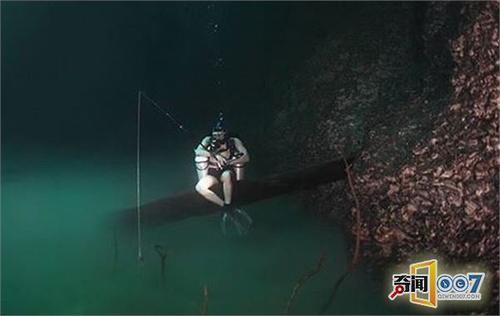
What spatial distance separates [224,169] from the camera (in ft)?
12.2

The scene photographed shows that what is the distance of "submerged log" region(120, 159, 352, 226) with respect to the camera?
3805mm

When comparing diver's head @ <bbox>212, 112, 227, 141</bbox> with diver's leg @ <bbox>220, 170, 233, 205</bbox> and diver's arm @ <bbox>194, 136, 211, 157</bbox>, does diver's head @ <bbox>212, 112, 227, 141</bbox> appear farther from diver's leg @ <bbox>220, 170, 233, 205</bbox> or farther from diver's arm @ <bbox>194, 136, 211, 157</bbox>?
diver's leg @ <bbox>220, 170, 233, 205</bbox>

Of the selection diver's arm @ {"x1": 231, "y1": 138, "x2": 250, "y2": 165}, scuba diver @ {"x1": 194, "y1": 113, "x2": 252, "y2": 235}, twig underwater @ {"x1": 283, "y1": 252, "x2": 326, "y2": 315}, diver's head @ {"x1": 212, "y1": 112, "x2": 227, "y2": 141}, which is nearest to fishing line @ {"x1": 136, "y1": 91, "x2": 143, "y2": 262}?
scuba diver @ {"x1": 194, "y1": 113, "x2": 252, "y2": 235}

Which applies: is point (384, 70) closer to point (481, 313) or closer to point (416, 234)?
point (416, 234)

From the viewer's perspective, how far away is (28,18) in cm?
372

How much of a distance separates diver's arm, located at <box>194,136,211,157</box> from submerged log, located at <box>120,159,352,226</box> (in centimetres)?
26

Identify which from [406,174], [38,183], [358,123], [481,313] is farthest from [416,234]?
[38,183]

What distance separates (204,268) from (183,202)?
21.0 inches

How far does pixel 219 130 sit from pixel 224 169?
0.32 meters

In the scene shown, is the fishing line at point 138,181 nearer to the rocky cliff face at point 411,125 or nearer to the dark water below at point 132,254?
the dark water below at point 132,254

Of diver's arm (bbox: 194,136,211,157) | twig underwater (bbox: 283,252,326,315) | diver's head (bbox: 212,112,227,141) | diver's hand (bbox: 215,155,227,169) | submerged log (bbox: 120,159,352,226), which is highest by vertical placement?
diver's head (bbox: 212,112,227,141)

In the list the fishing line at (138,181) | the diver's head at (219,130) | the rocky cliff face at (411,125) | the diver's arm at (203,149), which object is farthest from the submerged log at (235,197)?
the diver's head at (219,130)

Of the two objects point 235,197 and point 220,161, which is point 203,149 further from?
point 235,197

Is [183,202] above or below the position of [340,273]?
above
